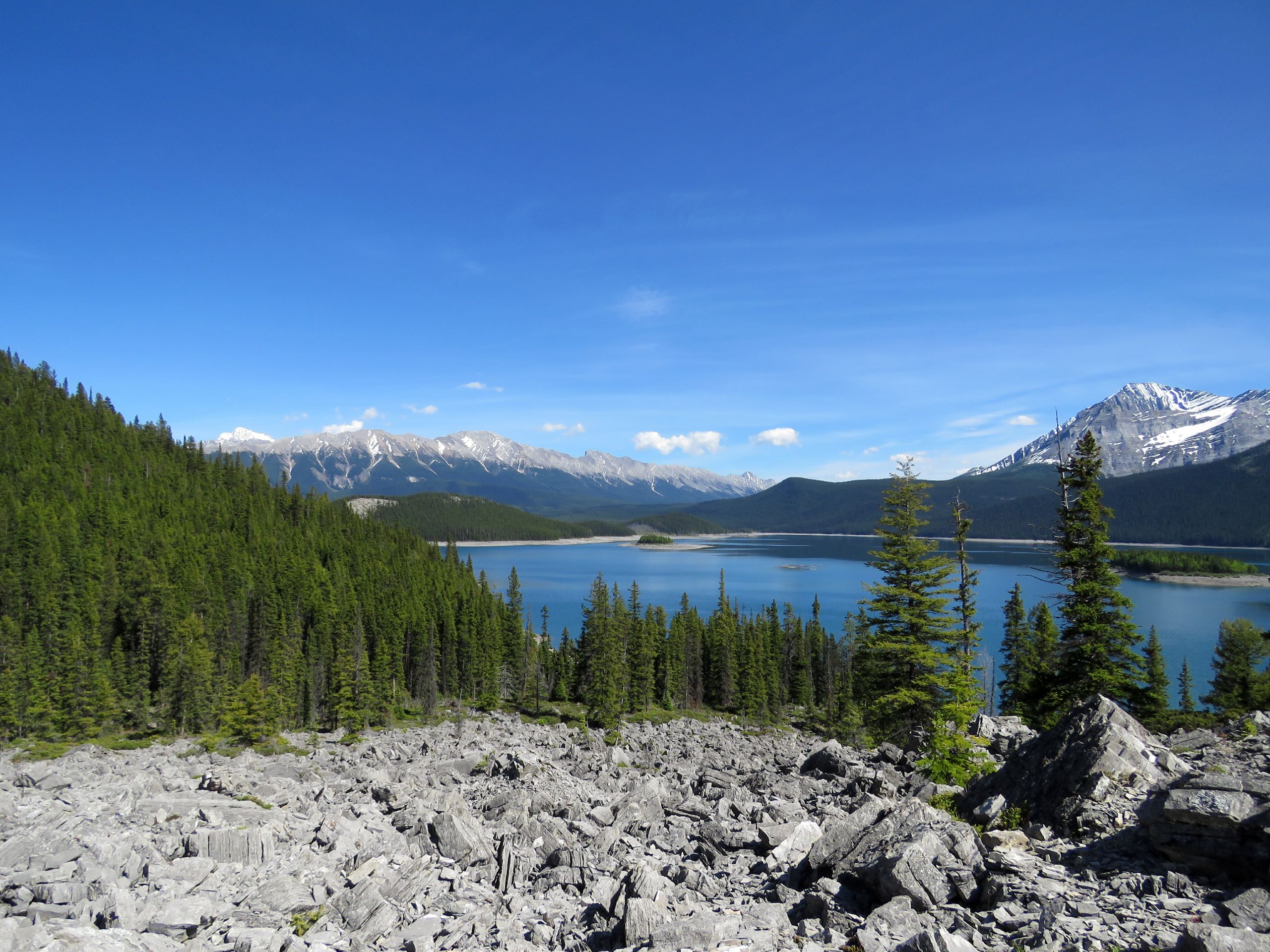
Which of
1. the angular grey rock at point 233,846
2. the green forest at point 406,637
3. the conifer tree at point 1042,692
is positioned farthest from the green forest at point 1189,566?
the angular grey rock at point 233,846

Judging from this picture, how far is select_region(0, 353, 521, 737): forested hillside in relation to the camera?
5784 centimetres

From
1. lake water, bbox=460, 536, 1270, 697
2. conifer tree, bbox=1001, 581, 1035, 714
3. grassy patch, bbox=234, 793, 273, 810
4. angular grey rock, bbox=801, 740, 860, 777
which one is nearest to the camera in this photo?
grassy patch, bbox=234, 793, 273, 810

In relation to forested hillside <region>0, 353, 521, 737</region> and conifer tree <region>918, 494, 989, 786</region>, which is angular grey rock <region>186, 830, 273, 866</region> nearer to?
conifer tree <region>918, 494, 989, 786</region>

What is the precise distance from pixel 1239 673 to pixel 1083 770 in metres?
53.4

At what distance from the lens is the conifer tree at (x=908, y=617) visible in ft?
86.2

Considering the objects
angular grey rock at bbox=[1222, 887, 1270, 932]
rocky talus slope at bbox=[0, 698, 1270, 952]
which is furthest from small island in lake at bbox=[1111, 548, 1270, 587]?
angular grey rock at bbox=[1222, 887, 1270, 932]

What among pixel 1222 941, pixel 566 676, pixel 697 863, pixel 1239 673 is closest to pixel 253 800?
pixel 697 863

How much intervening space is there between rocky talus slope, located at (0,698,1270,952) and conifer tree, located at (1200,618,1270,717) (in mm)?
38347

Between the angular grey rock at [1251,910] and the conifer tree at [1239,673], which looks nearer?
the angular grey rock at [1251,910]

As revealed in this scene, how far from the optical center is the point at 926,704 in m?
26.8

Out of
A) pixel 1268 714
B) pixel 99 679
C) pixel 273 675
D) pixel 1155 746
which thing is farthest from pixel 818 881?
pixel 273 675

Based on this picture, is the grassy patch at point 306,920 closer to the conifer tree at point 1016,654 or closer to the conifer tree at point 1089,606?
the conifer tree at point 1089,606

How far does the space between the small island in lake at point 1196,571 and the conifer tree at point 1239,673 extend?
461ft

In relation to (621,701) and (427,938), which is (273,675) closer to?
(621,701)
